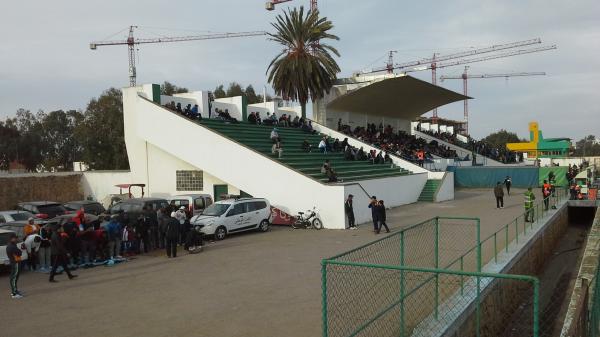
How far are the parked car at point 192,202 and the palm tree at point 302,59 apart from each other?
17781 millimetres

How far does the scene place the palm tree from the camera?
3716cm

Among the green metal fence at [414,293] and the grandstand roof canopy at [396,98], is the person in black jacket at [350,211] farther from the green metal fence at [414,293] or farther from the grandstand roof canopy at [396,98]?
the grandstand roof canopy at [396,98]

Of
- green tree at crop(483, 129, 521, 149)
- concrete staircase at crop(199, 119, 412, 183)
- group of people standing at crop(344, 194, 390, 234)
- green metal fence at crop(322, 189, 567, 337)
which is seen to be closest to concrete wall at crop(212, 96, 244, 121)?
concrete staircase at crop(199, 119, 412, 183)

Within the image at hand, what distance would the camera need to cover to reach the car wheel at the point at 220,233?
18.5m

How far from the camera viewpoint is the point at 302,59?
3716 cm

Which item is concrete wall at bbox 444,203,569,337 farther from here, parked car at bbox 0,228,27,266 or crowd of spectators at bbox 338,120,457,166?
crowd of spectators at bbox 338,120,457,166

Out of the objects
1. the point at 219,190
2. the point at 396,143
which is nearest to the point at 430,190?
the point at 396,143

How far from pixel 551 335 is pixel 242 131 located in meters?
21.8

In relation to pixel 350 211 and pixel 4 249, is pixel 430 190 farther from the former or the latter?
pixel 4 249

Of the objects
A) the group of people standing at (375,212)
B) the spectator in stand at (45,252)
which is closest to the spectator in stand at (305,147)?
the group of people standing at (375,212)

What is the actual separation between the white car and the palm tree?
1886 cm

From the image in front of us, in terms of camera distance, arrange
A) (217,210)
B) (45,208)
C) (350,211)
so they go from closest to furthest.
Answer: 1. (217,210)
2. (350,211)
3. (45,208)

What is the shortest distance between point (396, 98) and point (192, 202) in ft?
104

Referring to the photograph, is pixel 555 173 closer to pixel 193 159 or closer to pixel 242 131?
pixel 242 131
